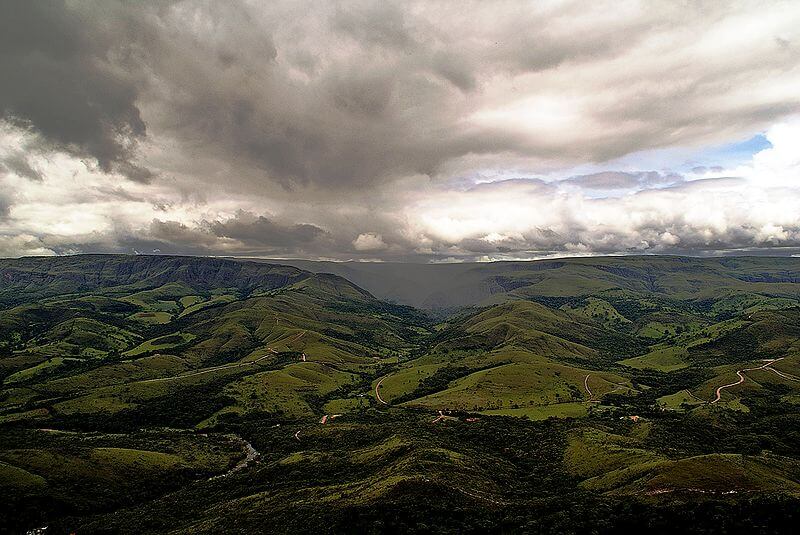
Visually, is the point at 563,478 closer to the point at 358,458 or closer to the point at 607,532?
the point at 607,532

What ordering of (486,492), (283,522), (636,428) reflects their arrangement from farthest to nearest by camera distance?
(636,428) < (486,492) < (283,522)

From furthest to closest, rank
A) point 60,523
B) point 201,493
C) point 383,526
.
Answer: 1. point 201,493
2. point 60,523
3. point 383,526

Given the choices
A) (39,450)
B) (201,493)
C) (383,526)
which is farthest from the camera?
(39,450)

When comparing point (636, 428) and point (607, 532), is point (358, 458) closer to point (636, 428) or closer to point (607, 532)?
point (607, 532)

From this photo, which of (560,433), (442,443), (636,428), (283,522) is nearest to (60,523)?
(283,522)

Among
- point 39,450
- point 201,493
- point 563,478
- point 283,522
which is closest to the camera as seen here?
point 283,522

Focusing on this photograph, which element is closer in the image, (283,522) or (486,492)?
(283,522)

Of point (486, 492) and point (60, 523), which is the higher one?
point (486, 492)

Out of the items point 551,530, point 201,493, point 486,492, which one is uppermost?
point 551,530

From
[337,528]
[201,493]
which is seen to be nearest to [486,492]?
[337,528]
